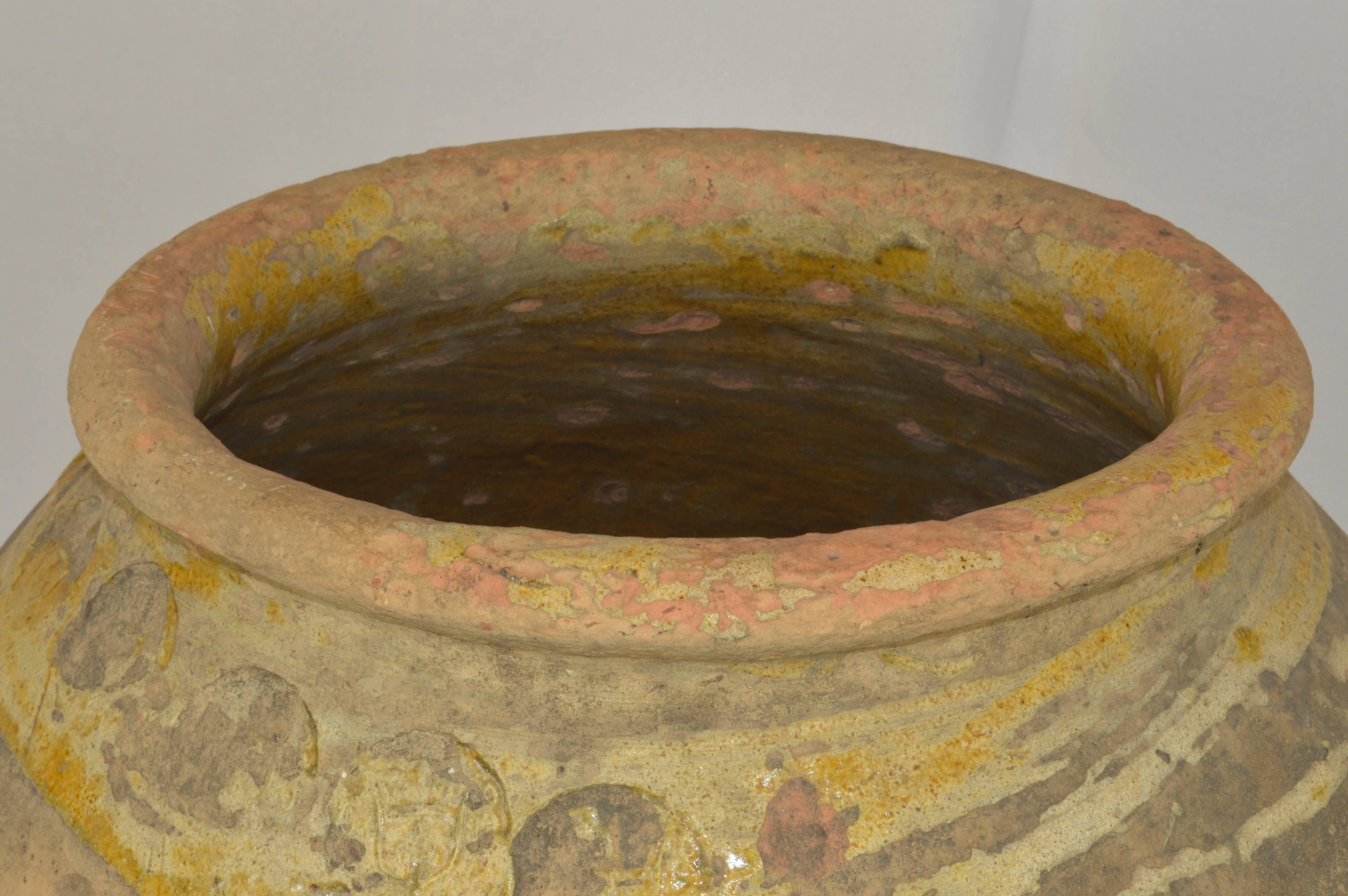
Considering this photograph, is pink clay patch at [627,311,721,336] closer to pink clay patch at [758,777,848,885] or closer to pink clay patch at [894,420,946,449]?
pink clay patch at [894,420,946,449]

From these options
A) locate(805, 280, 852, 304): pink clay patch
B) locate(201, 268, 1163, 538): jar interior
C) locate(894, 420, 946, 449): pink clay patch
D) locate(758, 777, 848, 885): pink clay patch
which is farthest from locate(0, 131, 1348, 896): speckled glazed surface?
locate(894, 420, 946, 449): pink clay patch

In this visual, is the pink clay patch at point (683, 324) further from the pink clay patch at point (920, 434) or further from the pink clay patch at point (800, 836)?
the pink clay patch at point (800, 836)

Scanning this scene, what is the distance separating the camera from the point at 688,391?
175cm

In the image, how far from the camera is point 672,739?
0.88 meters

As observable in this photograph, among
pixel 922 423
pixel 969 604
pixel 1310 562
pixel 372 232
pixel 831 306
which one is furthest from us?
pixel 922 423

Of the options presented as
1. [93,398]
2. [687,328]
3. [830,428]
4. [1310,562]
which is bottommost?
[830,428]

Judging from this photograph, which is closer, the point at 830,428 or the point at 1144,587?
the point at 1144,587

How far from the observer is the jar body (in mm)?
873

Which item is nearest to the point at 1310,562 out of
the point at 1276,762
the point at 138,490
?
the point at 1276,762

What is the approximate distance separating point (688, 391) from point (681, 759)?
2.97 ft

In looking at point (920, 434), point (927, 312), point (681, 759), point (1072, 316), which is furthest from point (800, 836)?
point (920, 434)

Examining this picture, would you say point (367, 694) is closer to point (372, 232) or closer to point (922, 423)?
point (372, 232)

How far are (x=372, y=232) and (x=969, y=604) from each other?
0.76 m

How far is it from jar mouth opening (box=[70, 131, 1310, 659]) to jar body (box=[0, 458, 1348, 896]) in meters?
0.06
